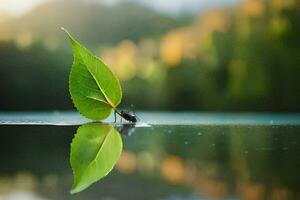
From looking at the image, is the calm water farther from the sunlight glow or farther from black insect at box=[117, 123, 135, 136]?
the sunlight glow

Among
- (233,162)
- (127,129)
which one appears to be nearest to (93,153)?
(233,162)

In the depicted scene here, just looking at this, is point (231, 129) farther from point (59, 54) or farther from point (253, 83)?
point (59, 54)

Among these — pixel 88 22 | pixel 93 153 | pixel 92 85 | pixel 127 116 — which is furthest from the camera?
pixel 88 22

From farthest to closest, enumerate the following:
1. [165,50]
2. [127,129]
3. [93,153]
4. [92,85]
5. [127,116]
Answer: [165,50] → [127,116] → [127,129] → [92,85] → [93,153]

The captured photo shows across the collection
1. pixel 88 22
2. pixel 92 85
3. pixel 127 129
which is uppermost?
pixel 88 22

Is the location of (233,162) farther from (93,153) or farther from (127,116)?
(127,116)

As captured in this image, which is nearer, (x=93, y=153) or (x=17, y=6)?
(x=93, y=153)

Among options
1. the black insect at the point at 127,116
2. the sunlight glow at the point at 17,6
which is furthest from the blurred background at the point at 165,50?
the black insect at the point at 127,116
